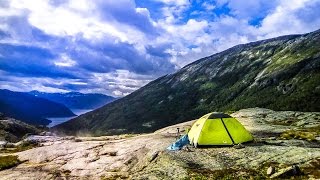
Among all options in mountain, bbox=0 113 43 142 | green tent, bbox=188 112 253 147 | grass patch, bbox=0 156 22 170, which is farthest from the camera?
mountain, bbox=0 113 43 142

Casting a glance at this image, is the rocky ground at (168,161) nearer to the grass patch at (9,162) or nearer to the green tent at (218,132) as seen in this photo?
the grass patch at (9,162)

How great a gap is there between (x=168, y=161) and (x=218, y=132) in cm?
874

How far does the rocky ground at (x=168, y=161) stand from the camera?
28094 millimetres

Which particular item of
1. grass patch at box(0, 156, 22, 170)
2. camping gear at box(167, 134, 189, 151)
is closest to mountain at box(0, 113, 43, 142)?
grass patch at box(0, 156, 22, 170)

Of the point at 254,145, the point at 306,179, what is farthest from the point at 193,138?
the point at 306,179

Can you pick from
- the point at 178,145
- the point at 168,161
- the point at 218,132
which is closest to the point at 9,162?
A: the point at 178,145

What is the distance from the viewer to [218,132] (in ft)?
126

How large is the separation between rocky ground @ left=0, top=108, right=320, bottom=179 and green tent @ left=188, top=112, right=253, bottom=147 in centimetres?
117

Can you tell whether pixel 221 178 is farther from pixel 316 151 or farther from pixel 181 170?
pixel 316 151

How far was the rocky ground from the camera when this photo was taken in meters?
28.1

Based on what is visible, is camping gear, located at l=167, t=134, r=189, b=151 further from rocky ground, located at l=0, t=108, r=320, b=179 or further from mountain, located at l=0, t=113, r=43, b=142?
mountain, located at l=0, t=113, r=43, b=142

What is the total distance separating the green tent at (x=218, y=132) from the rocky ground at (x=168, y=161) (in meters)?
1.17

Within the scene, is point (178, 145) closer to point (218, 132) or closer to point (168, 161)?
point (218, 132)

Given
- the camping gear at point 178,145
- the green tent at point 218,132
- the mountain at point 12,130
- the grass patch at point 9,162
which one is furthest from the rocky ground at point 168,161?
the mountain at point 12,130
